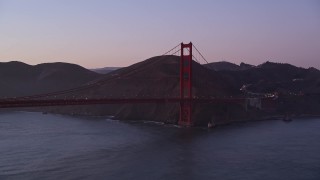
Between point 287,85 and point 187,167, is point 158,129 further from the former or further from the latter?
point 287,85

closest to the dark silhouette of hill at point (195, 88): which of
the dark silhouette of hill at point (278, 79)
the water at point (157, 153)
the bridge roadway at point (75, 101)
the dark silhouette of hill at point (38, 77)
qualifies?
the dark silhouette of hill at point (278, 79)

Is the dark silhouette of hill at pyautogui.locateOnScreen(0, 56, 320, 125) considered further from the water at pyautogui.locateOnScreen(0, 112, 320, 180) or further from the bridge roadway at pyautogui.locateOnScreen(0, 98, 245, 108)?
the water at pyautogui.locateOnScreen(0, 112, 320, 180)

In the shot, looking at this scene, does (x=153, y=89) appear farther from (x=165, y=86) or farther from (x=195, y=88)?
(x=195, y=88)

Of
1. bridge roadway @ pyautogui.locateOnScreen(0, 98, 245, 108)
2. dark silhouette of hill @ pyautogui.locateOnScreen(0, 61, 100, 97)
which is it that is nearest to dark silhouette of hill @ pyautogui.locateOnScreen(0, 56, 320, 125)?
dark silhouette of hill @ pyautogui.locateOnScreen(0, 61, 100, 97)

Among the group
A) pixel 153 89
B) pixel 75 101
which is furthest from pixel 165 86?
pixel 75 101

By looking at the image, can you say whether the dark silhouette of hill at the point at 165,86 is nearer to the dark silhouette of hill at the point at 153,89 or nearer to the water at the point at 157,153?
the dark silhouette of hill at the point at 153,89

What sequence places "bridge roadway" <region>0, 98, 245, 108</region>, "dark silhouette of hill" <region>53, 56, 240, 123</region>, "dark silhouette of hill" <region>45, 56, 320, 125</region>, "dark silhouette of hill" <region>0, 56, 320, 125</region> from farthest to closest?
"dark silhouette of hill" <region>53, 56, 240, 123</region>
"dark silhouette of hill" <region>0, 56, 320, 125</region>
"dark silhouette of hill" <region>45, 56, 320, 125</region>
"bridge roadway" <region>0, 98, 245, 108</region>
